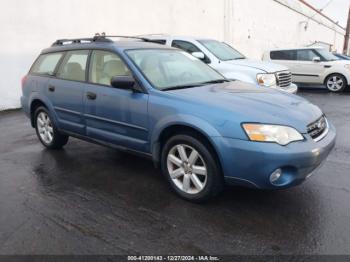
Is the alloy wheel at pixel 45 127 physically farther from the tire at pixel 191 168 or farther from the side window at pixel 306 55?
the side window at pixel 306 55

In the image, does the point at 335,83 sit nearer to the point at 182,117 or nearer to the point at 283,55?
the point at 283,55

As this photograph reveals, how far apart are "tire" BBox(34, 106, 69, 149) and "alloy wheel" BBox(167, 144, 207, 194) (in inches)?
96.1

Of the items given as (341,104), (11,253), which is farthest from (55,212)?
(341,104)

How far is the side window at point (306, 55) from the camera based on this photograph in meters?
12.7

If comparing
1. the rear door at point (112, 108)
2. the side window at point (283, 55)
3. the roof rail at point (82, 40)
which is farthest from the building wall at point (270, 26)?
the rear door at point (112, 108)

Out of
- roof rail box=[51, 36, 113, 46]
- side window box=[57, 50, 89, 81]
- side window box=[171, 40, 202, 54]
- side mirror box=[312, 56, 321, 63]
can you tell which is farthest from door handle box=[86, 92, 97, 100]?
side mirror box=[312, 56, 321, 63]

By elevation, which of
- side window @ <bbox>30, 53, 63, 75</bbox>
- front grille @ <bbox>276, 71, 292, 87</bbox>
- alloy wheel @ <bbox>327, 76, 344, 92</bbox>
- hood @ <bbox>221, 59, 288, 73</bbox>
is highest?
side window @ <bbox>30, 53, 63, 75</bbox>

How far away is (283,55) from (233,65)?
5.62 metres

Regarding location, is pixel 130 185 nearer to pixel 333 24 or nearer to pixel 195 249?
pixel 195 249

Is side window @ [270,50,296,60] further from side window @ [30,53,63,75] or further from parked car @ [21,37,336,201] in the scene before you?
side window @ [30,53,63,75]

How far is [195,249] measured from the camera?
2969 millimetres

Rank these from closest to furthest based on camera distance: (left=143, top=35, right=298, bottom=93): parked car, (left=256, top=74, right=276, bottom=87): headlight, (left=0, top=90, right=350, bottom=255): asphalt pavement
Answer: (left=0, top=90, right=350, bottom=255): asphalt pavement, (left=256, top=74, right=276, bottom=87): headlight, (left=143, top=35, right=298, bottom=93): parked car

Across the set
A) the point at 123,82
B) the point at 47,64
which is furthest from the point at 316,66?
the point at 123,82

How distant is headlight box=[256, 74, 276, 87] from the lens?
313 inches
